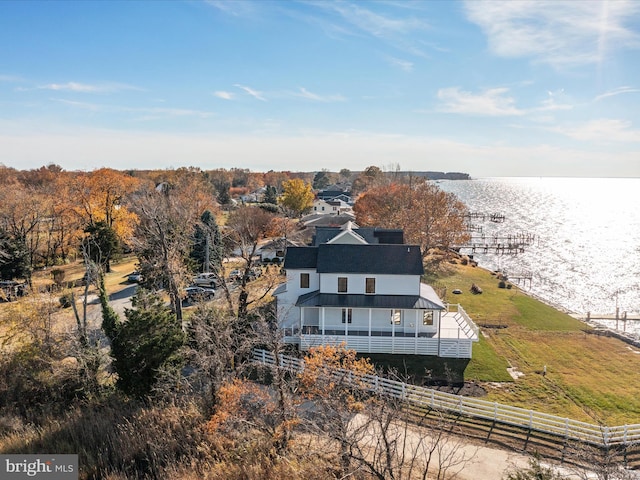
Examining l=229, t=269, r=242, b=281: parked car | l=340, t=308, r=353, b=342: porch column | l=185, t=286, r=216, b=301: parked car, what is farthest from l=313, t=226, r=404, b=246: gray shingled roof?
l=185, t=286, r=216, b=301: parked car

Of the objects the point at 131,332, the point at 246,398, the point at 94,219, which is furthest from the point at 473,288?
the point at 94,219

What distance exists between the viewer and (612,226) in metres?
133

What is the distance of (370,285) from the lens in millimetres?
32062

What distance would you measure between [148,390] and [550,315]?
35.0 metres

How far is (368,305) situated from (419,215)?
32806 millimetres

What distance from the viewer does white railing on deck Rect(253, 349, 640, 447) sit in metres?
20.0

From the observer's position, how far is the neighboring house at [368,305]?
30.1 metres

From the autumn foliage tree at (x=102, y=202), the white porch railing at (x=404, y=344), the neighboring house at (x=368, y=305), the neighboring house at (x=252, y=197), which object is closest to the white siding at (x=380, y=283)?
the neighboring house at (x=368, y=305)

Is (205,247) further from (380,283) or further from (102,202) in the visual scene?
(380,283)

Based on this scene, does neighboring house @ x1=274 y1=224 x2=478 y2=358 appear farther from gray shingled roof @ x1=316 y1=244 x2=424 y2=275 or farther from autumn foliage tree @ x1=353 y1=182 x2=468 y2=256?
autumn foliage tree @ x1=353 y1=182 x2=468 y2=256

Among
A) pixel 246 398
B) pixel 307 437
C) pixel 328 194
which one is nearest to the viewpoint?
pixel 307 437

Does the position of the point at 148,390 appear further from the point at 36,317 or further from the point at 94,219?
the point at 94,219

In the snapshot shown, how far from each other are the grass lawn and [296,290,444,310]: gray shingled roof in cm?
481

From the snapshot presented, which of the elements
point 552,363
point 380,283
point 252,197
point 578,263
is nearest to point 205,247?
point 380,283
